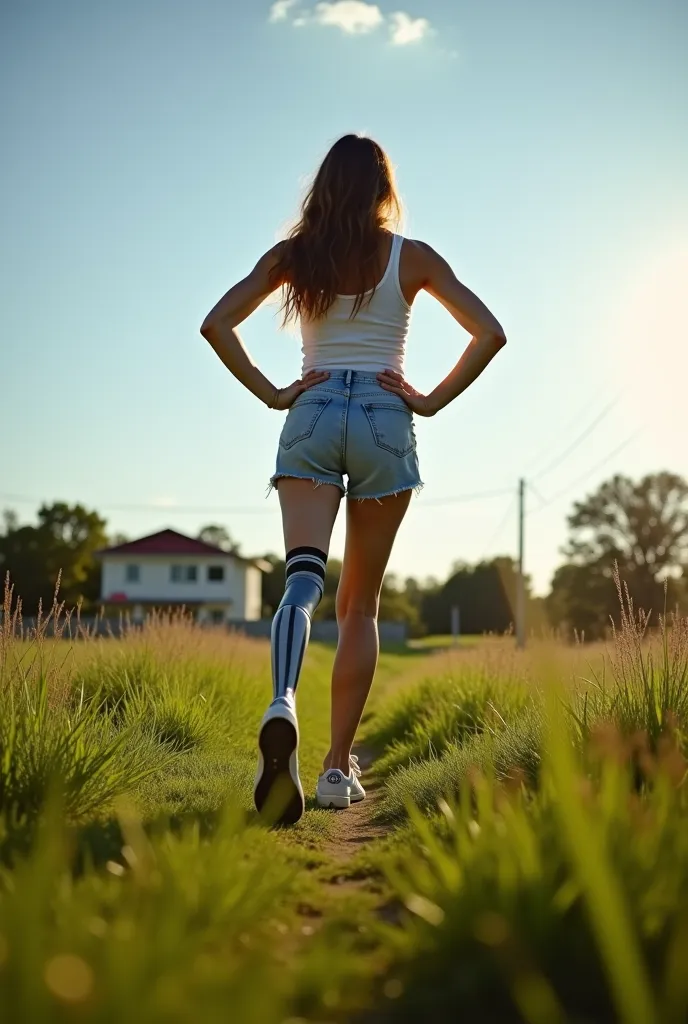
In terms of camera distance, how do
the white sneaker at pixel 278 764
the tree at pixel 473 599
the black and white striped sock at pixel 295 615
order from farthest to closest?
the tree at pixel 473 599, the black and white striped sock at pixel 295 615, the white sneaker at pixel 278 764

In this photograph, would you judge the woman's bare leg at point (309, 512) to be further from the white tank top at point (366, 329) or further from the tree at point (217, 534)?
the tree at point (217, 534)

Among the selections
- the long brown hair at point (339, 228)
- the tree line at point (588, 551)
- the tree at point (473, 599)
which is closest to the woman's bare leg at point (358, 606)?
the long brown hair at point (339, 228)

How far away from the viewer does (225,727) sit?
5.49 metres

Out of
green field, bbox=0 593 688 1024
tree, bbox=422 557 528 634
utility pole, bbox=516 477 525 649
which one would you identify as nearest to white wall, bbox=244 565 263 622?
tree, bbox=422 557 528 634

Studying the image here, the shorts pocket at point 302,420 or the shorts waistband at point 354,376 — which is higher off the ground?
the shorts waistband at point 354,376

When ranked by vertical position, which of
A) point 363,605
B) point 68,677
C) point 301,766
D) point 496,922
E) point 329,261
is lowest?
point 301,766

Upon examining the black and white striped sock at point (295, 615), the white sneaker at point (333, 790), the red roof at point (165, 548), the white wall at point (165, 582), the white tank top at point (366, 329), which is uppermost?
the red roof at point (165, 548)

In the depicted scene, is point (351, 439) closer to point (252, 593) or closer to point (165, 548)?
point (165, 548)

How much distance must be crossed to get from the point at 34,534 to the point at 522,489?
3263 cm

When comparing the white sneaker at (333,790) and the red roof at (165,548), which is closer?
Answer: the white sneaker at (333,790)

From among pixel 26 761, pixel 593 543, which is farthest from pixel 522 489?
pixel 26 761

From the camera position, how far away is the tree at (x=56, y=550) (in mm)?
52031

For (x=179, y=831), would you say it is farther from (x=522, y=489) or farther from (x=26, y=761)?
(x=522, y=489)

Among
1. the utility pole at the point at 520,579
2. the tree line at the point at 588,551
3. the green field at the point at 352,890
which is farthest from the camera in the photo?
A: the tree line at the point at 588,551
